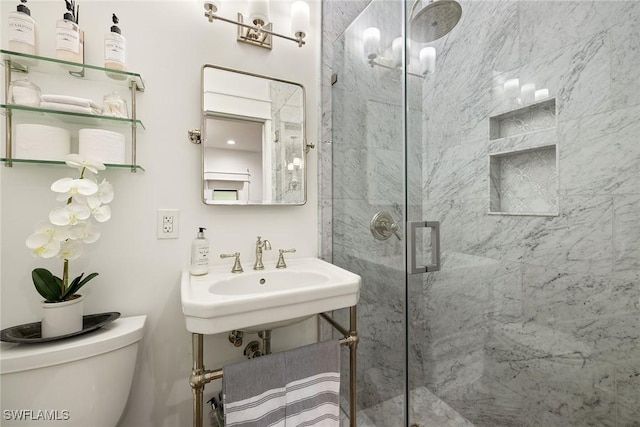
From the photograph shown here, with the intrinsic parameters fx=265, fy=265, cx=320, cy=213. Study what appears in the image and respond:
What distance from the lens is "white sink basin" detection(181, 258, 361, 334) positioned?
2.59 ft

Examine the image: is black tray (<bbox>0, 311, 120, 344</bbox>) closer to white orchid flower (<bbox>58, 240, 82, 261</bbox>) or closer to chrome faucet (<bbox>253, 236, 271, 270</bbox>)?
white orchid flower (<bbox>58, 240, 82, 261</bbox>)

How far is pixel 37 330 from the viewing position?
0.91 meters

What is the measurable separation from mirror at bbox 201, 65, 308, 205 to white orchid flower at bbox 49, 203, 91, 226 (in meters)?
0.42

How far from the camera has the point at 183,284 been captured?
0.98 m

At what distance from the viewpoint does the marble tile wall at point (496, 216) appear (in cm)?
93

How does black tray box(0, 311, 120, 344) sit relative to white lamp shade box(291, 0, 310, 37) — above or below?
below

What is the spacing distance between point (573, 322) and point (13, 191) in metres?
2.13

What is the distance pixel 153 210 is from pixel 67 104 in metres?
0.45

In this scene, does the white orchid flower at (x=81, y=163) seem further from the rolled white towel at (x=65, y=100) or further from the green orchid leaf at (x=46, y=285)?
the green orchid leaf at (x=46, y=285)

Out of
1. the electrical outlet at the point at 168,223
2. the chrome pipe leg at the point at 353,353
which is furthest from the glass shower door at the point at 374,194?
the electrical outlet at the point at 168,223

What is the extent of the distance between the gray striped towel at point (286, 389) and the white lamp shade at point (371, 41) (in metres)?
1.26

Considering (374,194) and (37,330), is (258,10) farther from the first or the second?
(37,330)

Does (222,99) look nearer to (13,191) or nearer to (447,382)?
(13,191)

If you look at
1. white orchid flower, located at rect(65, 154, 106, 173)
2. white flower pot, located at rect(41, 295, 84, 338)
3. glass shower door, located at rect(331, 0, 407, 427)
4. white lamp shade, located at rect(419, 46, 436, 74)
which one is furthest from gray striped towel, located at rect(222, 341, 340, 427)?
white lamp shade, located at rect(419, 46, 436, 74)
